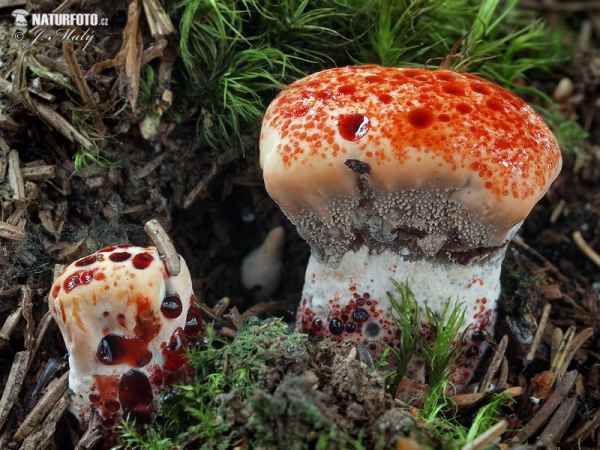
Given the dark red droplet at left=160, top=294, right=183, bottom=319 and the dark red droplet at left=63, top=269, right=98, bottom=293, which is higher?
the dark red droplet at left=63, top=269, right=98, bottom=293

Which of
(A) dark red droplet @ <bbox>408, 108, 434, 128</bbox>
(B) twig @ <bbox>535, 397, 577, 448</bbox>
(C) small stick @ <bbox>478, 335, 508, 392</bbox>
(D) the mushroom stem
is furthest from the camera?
(C) small stick @ <bbox>478, 335, 508, 392</bbox>

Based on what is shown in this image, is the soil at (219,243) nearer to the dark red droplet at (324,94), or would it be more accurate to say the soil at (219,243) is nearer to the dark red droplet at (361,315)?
the dark red droplet at (361,315)

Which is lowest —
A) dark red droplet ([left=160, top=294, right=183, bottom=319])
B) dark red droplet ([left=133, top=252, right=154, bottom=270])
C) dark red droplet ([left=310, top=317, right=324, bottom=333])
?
dark red droplet ([left=310, top=317, right=324, bottom=333])

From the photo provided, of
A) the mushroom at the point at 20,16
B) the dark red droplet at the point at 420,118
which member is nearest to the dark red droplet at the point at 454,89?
the dark red droplet at the point at 420,118

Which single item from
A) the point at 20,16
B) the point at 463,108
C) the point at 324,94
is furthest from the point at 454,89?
the point at 20,16

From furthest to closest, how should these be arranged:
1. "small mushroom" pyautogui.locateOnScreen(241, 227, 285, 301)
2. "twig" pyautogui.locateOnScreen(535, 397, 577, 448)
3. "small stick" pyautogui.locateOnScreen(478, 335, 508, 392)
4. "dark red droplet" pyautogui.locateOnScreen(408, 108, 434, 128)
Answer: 1. "small mushroom" pyautogui.locateOnScreen(241, 227, 285, 301)
2. "small stick" pyautogui.locateOnScreen(478, 335, 508, 392)
3. "twig" pyautogui.locateOnScreen(535, 397, 577, 448)
4. "dark red droplet" pyautogui.locateOnScreen(408, 108, 434, 128)

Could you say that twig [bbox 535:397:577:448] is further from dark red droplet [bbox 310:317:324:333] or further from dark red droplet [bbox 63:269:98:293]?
dark red droplet [bbox 63:269:98:293]

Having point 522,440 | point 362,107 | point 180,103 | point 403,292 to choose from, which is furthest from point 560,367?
point 180,103

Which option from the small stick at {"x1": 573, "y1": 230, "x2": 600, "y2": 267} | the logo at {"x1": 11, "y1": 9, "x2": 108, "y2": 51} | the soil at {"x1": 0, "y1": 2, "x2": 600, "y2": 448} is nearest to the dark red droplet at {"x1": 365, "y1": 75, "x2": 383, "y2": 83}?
the soil at {"x1": 0, "y1": 2, "x2": 600, "y2": 448}
